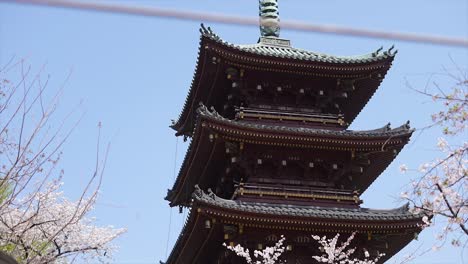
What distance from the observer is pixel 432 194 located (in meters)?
9.41

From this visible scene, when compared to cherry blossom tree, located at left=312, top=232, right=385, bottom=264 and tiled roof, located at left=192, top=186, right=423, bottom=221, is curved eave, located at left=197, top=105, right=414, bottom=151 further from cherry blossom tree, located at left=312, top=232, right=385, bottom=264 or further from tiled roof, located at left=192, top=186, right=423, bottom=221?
cherry blossom tree, located at left=312, top=232, right=385, bottom=264

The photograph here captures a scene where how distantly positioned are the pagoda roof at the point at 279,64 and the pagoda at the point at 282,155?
4 cm

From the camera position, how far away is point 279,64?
22047mm

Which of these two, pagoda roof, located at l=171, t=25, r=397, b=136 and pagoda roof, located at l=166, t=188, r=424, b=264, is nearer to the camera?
pagoda roof, located at l=166, t=188, r=424, b=264

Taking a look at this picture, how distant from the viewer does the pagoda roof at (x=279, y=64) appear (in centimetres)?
2158

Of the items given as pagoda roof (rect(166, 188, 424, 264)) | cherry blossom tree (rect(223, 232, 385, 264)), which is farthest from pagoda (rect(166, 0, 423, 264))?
cherry blossom tree (rect(223, 232, 385, 264))

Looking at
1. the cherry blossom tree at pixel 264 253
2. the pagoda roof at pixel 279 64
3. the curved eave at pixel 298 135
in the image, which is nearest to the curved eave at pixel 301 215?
the cherry blossom tree at pixel 264 253

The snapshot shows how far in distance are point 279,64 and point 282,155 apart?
3.47m

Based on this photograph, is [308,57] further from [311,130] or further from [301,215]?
[301,215]

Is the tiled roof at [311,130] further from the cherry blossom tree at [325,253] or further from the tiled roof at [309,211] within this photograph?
the cherry blossom tree at [325,253]

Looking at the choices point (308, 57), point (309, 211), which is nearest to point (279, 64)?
point (308, 57)

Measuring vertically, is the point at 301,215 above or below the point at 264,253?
above

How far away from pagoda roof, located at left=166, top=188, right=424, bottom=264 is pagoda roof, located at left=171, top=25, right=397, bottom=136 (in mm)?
5312

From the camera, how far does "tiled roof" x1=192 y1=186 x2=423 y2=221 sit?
1808cm
